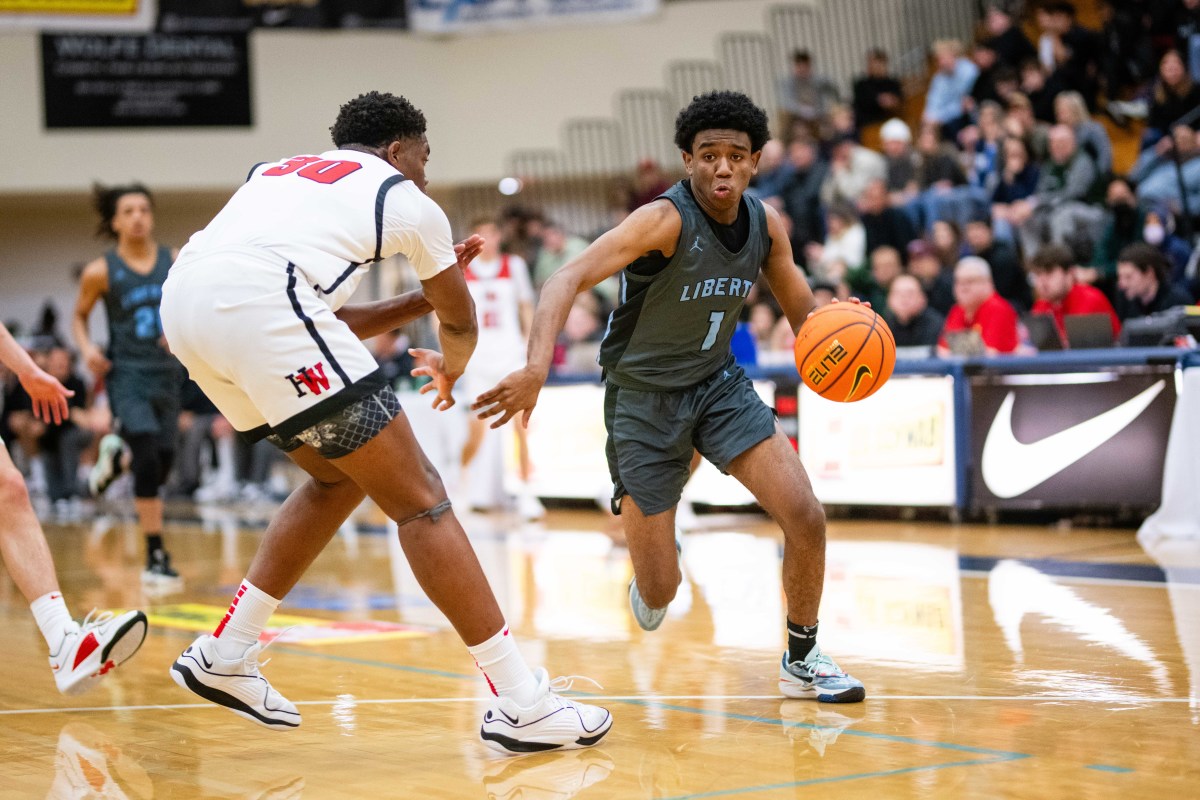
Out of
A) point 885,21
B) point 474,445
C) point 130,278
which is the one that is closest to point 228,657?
point 130,278

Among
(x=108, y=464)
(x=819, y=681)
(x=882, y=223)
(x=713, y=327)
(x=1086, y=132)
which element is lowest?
(x=819, y=681)

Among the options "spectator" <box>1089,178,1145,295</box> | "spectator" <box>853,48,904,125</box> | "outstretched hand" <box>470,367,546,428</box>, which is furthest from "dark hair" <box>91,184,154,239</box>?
"spectator" <box>853,48,904,125</box>

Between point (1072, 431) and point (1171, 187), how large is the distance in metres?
3.93

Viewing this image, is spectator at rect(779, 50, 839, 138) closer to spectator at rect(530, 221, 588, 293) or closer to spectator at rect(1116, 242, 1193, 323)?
spectator at rect(530, 221, 588, 293)

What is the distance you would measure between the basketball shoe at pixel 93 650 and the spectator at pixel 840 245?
979 cm

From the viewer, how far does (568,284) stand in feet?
14.9

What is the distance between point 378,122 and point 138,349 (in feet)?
15.9

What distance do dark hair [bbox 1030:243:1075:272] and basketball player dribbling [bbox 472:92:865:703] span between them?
20.4ft

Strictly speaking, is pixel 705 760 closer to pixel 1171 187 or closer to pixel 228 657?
pixel 228 657

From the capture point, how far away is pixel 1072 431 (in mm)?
9648

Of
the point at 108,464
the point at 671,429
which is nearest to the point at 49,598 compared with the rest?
the point at 671,429

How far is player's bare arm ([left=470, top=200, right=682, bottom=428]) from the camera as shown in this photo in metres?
4.05

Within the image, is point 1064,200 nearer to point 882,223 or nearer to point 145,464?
point 882,223

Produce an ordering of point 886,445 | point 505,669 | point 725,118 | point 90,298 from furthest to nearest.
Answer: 1. point 886,445
2. point 90,298
3. point 725,118
4. point 505,669
